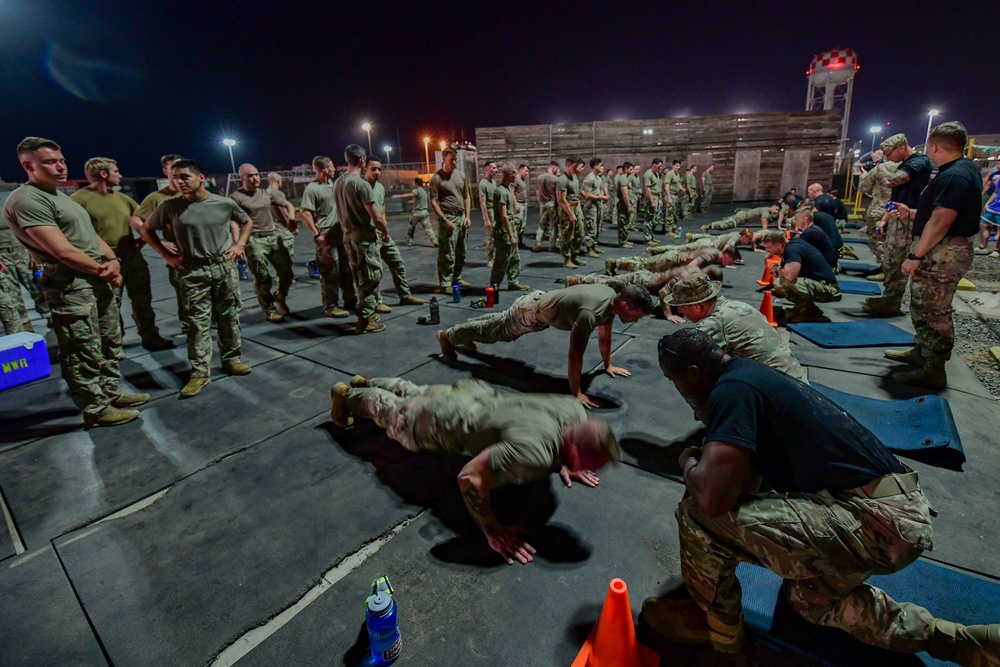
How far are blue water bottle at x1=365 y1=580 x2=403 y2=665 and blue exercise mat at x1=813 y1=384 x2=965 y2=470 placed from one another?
285 centimetres

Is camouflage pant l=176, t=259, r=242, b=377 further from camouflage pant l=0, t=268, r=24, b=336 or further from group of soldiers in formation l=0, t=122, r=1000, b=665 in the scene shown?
camouflage pant l=0, t=268, r=24, b=336

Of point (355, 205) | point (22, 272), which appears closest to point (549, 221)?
point (355, 205)

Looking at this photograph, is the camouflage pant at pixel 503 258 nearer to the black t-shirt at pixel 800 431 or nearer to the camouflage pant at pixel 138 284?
the camouflage pant at pixel 138 284

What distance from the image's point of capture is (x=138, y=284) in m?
5.18

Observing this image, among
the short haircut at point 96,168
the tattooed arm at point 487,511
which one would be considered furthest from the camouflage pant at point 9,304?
the tattooed arm at point 487,511

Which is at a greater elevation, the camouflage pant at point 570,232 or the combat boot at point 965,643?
the camouflage pant at point 570,232

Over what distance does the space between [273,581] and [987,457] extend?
4322mm

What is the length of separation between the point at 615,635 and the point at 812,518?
0.83 metres

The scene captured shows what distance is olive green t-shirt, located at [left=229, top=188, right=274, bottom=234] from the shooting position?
19.5 feet

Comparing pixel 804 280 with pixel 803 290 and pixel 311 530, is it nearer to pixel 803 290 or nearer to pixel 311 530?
pixel 803 290

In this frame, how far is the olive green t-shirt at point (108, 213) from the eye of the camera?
14.9ft

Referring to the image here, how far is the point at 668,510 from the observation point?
261cm

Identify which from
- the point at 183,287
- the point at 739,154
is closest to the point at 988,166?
the point at 739,154

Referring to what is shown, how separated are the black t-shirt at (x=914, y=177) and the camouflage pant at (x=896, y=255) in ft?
1.07
